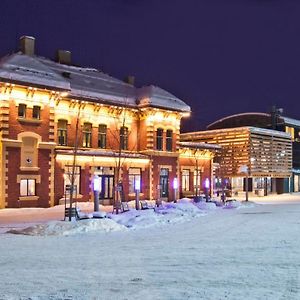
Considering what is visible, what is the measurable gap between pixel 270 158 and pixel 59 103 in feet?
105

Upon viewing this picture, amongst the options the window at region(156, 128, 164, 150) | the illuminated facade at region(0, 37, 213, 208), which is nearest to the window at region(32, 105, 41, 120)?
the illuminated facade at region(0, 37, 213, 208)

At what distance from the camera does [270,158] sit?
195 ft

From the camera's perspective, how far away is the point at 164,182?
142 ft

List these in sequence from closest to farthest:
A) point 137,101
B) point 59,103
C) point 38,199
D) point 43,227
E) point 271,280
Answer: point 271,280
point 43,227
point 38,199
point 59,103
point 137,101

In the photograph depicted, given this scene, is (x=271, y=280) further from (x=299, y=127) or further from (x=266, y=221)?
(x=299, y=127)

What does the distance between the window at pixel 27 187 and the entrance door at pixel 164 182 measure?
506 inches

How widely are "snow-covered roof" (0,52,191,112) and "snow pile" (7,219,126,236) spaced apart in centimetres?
1514

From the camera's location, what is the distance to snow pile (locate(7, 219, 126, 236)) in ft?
60.4

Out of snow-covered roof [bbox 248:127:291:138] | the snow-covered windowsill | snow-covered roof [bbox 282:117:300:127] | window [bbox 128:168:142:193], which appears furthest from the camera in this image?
snow-covered roof [bbox 282:117:300:127]

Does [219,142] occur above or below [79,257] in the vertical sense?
above

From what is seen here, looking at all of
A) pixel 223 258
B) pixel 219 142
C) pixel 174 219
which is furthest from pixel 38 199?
pixel 219 142

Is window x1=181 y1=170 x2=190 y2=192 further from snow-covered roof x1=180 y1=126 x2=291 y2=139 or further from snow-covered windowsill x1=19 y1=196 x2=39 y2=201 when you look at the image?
snow-covered windowsill x1=19 y1=196 x2=39 y2=201

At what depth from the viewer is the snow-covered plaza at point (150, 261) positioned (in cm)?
933

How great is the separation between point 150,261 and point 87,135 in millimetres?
26754
